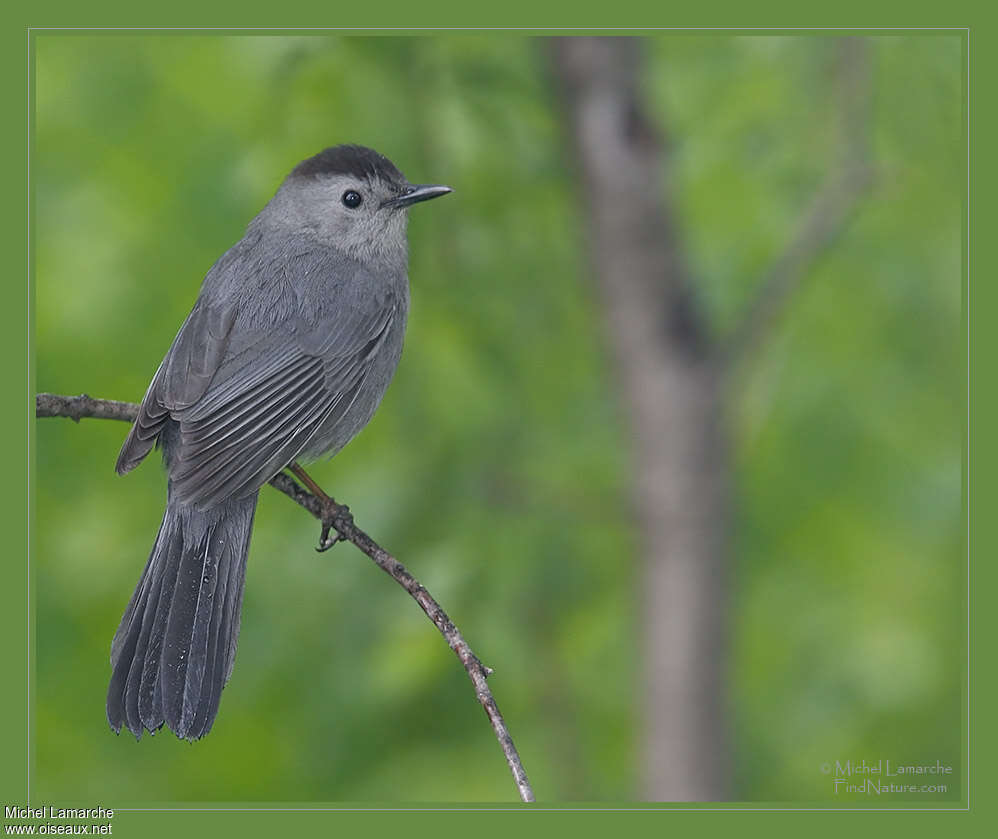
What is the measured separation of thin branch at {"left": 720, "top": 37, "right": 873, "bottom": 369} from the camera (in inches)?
181

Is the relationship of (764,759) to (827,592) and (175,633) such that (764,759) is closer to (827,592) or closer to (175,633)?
(827,592)

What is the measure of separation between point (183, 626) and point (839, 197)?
9.45 feet

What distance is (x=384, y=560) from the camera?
10.2 ft

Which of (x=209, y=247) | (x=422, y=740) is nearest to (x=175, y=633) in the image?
(x=422, y=740)

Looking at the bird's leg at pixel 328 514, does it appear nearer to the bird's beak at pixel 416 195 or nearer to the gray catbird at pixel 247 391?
the gray catbird at pixel 247 391

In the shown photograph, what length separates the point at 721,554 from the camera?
4.83 m

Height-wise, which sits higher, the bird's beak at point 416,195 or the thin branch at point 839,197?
the bird's beak at point 416,195

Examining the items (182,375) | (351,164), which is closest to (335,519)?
(182,375)

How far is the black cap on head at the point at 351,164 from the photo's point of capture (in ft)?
13.7

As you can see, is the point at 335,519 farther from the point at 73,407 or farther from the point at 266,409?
the point at 73,407

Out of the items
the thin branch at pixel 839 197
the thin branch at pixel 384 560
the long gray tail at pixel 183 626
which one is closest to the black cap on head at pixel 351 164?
the thin branch at pixel 384 560

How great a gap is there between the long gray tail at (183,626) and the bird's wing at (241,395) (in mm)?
112

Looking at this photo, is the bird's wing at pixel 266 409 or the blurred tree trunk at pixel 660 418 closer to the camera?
the bird's wing at pixel 266 409

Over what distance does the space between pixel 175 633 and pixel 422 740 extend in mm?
1455
